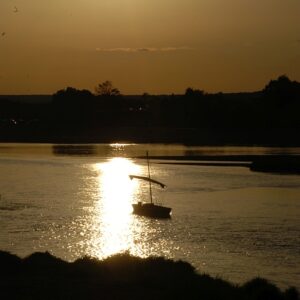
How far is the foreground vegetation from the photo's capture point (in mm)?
15680

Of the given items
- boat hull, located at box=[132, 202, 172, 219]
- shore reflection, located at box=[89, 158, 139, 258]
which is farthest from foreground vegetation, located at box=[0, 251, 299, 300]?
boat hull, located at box=[132, 202, 172, 219]

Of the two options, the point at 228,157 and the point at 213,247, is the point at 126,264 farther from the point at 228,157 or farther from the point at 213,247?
the point at 228,157

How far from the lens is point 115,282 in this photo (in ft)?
55.7

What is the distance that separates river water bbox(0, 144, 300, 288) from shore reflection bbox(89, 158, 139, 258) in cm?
5

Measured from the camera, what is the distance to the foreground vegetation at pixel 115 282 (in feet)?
51.4

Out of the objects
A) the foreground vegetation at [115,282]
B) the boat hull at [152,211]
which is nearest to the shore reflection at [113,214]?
the boat hull at [152,211]

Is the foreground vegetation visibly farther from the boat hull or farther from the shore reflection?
the boat hull

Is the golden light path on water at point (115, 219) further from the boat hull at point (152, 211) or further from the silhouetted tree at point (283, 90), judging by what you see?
the silhouetted tree at point (283, 90)

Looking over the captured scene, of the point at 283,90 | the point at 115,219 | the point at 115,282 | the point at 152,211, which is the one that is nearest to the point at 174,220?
the point at 152,211

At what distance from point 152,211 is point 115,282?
26.9 metres

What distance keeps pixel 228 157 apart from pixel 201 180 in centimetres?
3382

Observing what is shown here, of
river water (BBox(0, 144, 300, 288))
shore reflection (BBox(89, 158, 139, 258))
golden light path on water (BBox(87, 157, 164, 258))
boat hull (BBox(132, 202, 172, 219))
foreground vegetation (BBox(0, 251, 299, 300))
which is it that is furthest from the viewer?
boat hull (BBox(132, 202, 172, 219))

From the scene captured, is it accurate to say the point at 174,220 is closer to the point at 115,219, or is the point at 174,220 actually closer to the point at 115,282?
the point at 115,219

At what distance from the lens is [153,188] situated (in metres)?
64.5
